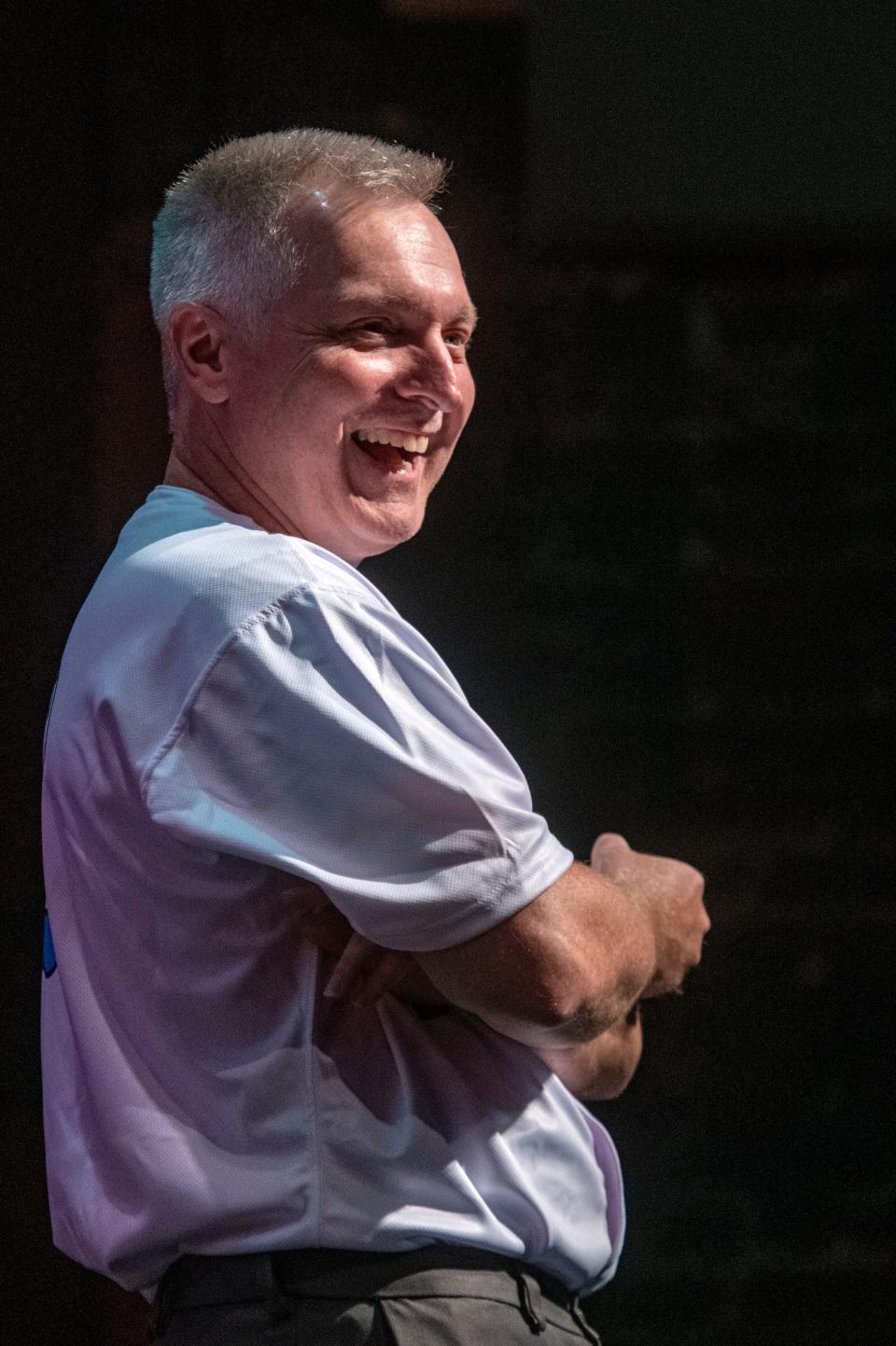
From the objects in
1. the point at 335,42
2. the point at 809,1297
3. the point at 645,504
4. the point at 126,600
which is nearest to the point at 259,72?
the point at 335,42

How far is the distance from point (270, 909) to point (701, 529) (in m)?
1.51

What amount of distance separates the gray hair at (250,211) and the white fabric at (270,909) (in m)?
0.26

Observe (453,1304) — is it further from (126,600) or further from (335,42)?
(335,42)

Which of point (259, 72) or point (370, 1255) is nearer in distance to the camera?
point (370, 1255)

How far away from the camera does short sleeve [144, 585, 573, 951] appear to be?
120cm

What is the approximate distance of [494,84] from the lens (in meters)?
2.52

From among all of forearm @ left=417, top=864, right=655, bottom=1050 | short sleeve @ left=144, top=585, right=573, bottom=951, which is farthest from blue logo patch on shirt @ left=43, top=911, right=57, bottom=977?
forearm @ left=417, top=864, right=655, bottom=1050

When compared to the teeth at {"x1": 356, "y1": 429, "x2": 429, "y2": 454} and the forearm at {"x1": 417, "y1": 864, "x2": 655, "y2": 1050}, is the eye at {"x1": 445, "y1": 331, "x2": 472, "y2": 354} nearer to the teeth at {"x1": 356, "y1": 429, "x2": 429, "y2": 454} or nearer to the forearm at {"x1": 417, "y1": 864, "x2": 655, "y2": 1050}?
the teeth at {"x1": 356, "y1": 429, "x2": 429, "y2": 454}

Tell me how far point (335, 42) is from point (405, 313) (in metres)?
1.16

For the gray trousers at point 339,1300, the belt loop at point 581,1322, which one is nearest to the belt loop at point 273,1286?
the gray trousers at point 339,1300

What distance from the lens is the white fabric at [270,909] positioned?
121 cm

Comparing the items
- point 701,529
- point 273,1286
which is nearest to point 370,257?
point 273,1286

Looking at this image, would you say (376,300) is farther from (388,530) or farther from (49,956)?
(49,956)

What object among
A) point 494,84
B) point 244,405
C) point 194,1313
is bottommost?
point 194,1313
